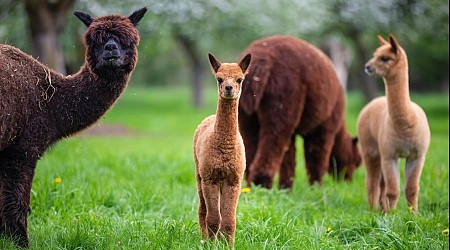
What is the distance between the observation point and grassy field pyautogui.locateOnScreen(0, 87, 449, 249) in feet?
16.6

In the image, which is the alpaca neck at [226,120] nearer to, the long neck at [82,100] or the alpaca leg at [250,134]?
the long neck at [82,100]

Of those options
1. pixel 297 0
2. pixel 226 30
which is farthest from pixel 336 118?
pixel 226 30

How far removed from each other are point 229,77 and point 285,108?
3274mm

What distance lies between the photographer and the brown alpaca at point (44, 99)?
16.6ft

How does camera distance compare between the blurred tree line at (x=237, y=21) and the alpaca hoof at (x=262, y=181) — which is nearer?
the alpaca hoof at (x=262, y=181)

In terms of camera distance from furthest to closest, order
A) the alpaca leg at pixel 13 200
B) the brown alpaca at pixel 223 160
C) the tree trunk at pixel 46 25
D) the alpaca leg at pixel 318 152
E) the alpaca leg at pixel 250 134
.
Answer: the tree trunk at pixel 46 25, the alpaca leg at pixel 318 152, the alpaca leg at pixel 250 134, the alpaca leg at pixel 13 200, the brown alpaca at pixel 223 160

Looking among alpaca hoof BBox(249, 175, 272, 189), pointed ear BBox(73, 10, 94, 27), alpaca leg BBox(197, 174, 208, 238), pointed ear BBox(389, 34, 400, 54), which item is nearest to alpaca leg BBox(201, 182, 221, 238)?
alpaca leg BBox(197, 174, 208, 238)

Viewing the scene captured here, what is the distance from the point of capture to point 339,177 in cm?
949

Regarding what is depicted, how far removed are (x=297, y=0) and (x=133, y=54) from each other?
15.0 m

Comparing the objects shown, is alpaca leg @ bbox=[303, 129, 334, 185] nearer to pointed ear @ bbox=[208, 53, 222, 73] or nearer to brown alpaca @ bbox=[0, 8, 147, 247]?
brown alpaca @ bbox=[0, 8, 147, 247]

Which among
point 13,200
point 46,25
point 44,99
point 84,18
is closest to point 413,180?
point 84,18

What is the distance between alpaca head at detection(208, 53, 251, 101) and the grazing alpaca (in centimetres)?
506

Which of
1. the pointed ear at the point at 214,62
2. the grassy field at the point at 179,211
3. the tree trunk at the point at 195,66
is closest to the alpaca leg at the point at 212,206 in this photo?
the grassy field at the point at 179,211

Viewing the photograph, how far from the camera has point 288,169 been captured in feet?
27.9
